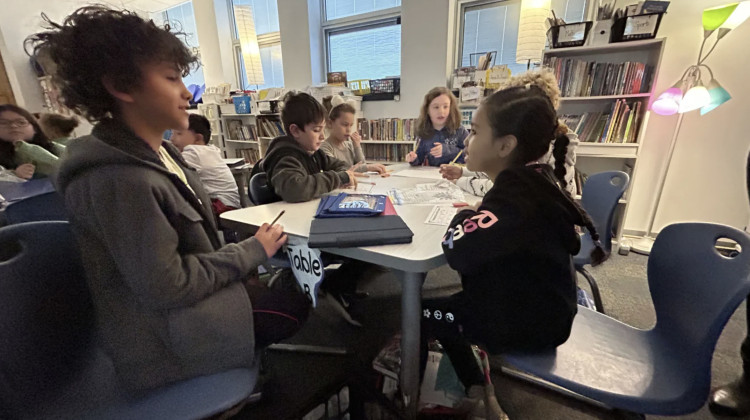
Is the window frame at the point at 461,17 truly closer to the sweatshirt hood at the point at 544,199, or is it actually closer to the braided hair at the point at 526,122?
the braided hair at the point at 526,122

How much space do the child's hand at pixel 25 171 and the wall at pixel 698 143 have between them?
4.71 metres

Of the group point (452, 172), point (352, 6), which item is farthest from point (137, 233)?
point (352, 6)

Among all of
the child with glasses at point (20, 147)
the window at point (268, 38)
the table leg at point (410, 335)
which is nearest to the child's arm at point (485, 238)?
the table leg at point (410, 335)

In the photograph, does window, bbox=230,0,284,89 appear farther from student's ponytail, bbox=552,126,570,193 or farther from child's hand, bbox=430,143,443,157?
student's ponytail, bbox=552,126,570,193

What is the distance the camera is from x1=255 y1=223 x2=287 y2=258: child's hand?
2.66ft

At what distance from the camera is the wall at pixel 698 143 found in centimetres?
222

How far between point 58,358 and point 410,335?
84 centimetres

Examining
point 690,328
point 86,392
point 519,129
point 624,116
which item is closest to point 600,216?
point 690,328

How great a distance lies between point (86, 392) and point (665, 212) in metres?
3.72

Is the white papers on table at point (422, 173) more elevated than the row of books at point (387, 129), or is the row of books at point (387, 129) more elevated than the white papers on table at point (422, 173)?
the row of books at point (387, 129)

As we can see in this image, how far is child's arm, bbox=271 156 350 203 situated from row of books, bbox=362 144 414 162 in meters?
2.39

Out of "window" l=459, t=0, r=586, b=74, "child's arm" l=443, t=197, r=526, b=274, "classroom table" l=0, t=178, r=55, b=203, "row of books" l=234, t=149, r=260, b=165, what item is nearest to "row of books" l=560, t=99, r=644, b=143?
"window" l=459, t=0, r=586, b=74

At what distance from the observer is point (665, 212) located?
8.62 ft

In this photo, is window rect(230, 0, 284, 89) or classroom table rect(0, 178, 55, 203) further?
window rect(230, 0, 284, 89)
